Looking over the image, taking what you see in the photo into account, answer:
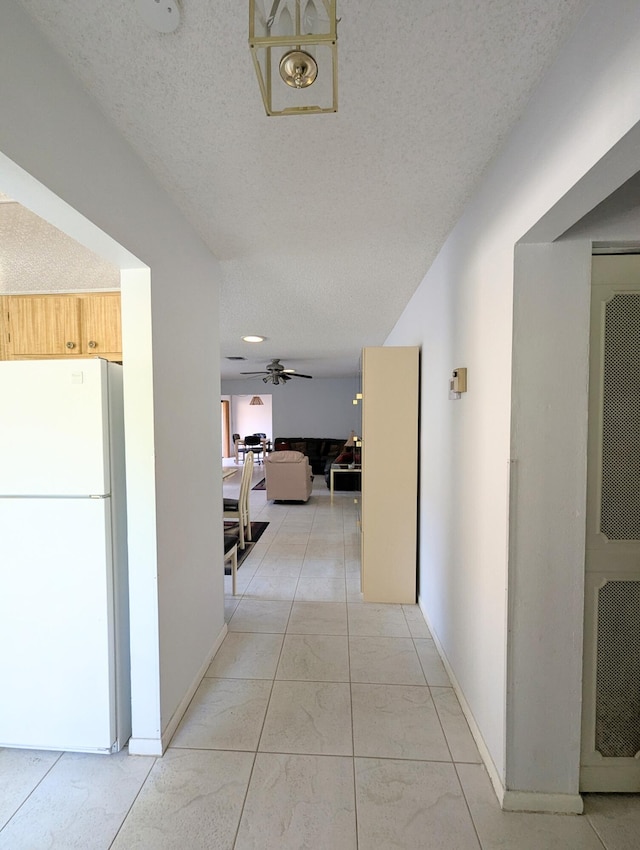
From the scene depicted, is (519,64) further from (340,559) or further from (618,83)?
(340,559)

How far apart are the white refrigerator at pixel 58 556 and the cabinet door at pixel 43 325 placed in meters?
0.54

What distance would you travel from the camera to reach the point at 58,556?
5.03 ft

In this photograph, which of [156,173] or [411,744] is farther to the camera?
[411,744]

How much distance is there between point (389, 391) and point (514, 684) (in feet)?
6.42

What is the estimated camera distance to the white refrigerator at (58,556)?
152 cm

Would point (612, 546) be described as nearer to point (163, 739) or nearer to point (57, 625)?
point (163, 739)

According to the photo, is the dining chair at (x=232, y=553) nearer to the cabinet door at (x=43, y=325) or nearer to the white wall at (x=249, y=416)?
the cabinet door at (x=43, y=325)

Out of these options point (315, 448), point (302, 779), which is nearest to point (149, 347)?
point (302, 779)

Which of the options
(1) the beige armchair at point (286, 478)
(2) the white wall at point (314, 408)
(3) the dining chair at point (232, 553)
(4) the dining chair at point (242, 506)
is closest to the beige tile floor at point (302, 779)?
(3) the dining chair at point (232, 553)

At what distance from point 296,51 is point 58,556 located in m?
1.89

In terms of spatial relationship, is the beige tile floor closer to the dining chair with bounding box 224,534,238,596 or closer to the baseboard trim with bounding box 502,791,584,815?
the baseboard trim with bounding box 502,791,584,815

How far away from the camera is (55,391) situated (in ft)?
4.98

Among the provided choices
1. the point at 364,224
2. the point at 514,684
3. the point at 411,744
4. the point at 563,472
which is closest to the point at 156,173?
the point at 364,224

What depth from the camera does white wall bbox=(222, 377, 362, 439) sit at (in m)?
9.68
